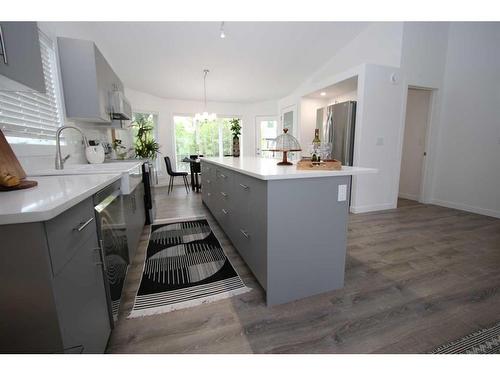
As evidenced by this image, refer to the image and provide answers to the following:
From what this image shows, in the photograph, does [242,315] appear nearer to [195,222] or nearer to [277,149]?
[277,149]

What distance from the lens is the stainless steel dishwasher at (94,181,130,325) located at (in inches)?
45.6

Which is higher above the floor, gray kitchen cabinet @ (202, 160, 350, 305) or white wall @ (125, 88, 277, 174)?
white wall @ (125, 88, 277, 174)

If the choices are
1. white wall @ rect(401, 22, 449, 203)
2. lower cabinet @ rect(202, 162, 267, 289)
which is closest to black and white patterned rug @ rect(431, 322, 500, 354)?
lower cabinet @ rect(202, 162, 267, 289)

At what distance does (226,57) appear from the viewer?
4.32m

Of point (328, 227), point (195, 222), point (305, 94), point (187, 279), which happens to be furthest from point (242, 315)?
point (305, 94)

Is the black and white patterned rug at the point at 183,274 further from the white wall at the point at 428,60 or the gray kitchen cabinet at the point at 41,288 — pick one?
the white wall at the point at 428,60

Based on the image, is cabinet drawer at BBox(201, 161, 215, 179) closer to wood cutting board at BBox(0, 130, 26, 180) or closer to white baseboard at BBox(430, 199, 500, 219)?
wood cutting board at BBox(0, 130, 26, 180)

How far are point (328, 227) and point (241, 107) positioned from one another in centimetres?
640

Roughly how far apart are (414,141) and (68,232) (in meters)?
5.30

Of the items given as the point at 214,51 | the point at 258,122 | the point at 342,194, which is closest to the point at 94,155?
the point at 342,194

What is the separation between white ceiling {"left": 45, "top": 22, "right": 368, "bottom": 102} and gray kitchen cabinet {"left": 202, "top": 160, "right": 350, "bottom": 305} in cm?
276

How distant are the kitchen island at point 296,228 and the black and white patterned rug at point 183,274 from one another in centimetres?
34

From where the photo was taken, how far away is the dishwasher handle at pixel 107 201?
1127mm
